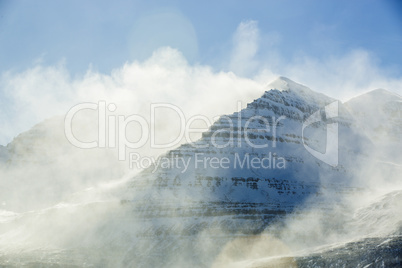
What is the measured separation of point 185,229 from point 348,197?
61.7 meters

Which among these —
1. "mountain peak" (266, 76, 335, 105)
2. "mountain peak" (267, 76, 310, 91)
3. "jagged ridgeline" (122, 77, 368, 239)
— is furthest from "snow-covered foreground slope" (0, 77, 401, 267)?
"mountain peak" (267, 76, 310, 91)

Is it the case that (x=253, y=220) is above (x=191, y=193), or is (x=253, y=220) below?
below

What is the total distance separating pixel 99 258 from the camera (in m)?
110

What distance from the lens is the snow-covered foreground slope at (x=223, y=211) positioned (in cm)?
10862

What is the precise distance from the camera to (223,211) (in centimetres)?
11875

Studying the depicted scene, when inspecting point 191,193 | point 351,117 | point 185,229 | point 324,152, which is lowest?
point 185,229

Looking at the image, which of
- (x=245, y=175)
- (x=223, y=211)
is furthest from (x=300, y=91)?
(x=223, y=211)

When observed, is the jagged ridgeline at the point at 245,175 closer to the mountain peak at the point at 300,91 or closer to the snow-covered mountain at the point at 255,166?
the snow-covered mountain at the point at 255,166

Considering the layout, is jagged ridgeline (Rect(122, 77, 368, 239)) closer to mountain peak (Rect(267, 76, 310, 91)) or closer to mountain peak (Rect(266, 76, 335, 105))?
mountain peak (Rect(266, 76, 335, 105))

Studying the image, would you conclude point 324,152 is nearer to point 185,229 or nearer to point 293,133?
point 293,133

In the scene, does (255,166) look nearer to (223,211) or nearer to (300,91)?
(223,211)

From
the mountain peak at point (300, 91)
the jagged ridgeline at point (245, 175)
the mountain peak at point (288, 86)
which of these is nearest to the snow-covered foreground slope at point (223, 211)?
the jagged ridgeline at point (245, 175)

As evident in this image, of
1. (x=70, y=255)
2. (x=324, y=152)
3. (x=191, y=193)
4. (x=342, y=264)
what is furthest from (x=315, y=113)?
(x=70, y=255)

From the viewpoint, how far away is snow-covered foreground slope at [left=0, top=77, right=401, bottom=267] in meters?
109
